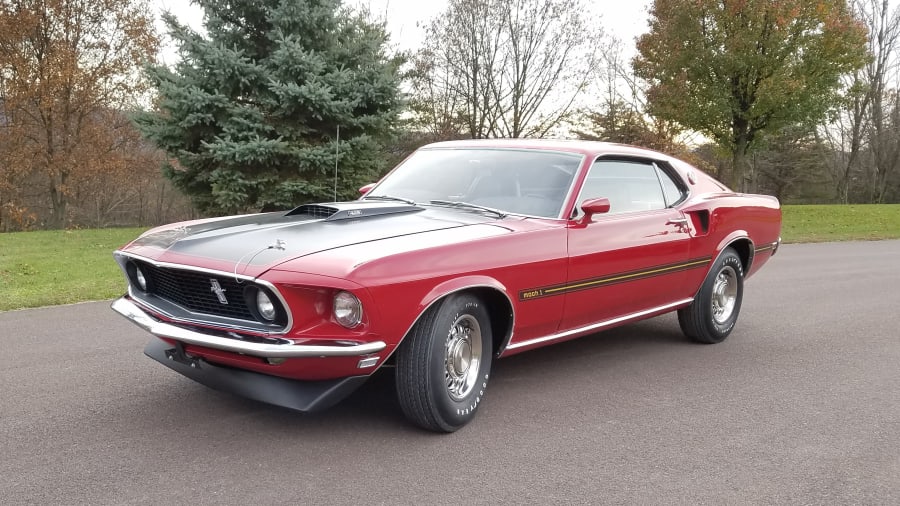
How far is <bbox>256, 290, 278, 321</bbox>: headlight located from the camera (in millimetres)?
3287

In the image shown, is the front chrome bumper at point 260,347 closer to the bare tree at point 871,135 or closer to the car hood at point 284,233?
the car hood at point 284,233

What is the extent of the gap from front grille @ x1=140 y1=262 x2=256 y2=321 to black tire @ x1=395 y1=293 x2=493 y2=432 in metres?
0.79

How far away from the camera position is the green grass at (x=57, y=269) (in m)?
7.39

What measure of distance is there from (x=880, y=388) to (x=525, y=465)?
281 centimetres

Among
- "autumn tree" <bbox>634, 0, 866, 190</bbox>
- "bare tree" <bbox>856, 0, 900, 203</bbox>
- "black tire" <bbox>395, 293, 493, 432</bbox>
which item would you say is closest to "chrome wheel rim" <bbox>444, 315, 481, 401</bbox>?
"black tire" <bbox>395, 293, 493, 432</bbox>

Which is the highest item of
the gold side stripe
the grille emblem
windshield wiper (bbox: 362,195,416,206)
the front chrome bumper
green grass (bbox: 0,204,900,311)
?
windshield wiper (bbox: 362,195,416,206)

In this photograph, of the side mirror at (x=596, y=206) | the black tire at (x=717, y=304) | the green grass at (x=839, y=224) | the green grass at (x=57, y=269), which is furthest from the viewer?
the green grass at (x=839, y=224)

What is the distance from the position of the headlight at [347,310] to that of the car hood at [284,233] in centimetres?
28

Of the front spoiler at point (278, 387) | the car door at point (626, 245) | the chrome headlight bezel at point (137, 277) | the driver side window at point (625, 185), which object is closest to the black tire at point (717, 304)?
the car door at point (626, 245)

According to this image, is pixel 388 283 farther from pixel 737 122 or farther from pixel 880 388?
pixel 737 122

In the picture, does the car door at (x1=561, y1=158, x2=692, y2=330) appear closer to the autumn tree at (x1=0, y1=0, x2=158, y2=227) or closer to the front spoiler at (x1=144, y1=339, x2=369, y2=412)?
the front spoiler at (x1=144, y1=339, x2=369, y2=412)

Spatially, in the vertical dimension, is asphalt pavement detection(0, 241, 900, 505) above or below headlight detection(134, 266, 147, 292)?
below

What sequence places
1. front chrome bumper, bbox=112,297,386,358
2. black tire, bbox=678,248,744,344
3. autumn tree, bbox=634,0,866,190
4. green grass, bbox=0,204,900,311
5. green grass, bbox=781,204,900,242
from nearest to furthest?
front chrome bumper, bbox=112,297,386,358, black tire, bbox=678,248,744,344, green grass, bbox=0,204,900,311, green grass, bbox=781,204,900,242, autumn tree, bbox=634,0,866,190

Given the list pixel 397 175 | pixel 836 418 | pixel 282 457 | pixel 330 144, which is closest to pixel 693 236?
pixel 836 418
